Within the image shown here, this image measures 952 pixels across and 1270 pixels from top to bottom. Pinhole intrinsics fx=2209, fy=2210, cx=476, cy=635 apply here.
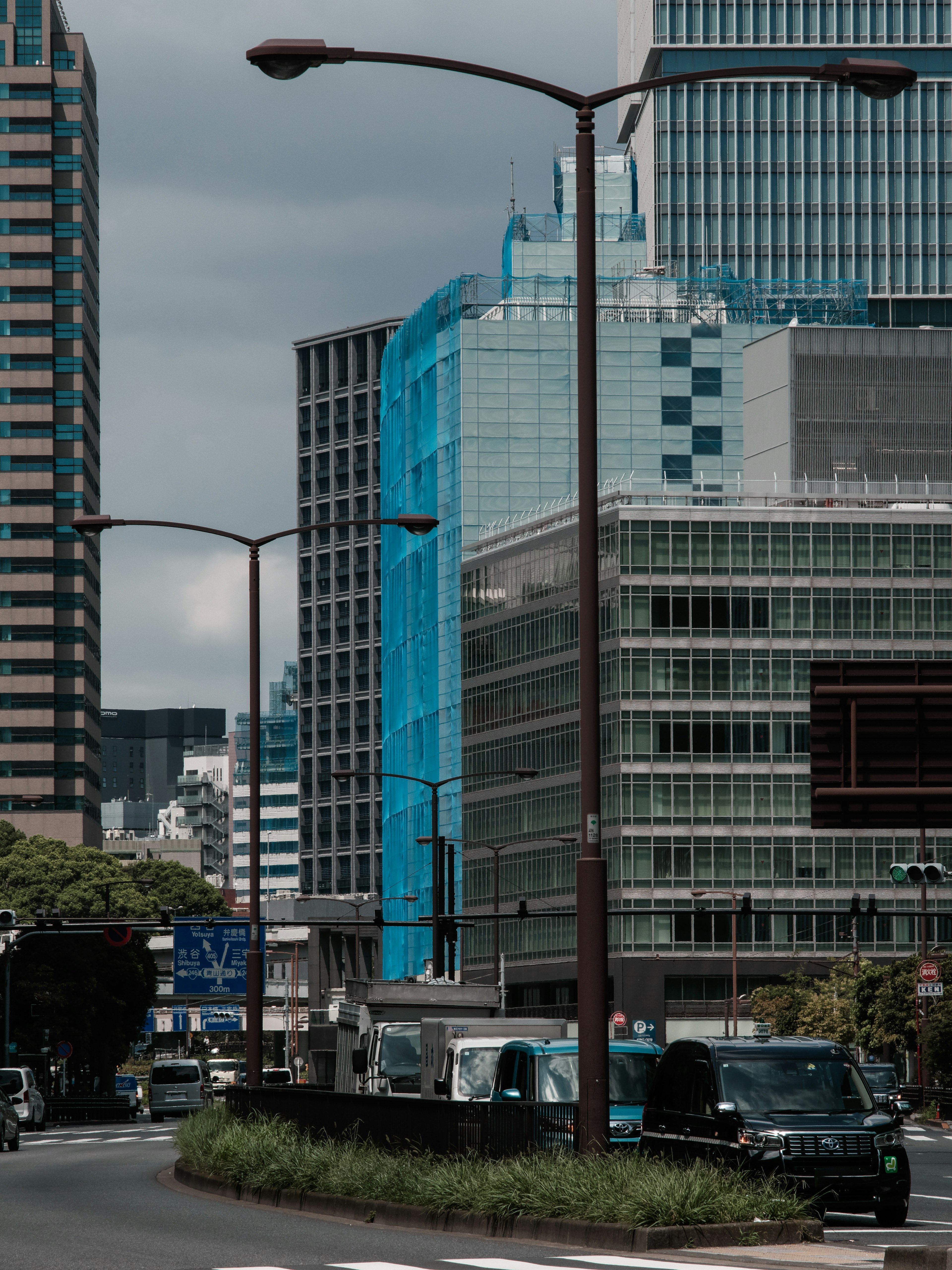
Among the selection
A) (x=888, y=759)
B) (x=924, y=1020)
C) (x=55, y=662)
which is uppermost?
(x=55, y=662)

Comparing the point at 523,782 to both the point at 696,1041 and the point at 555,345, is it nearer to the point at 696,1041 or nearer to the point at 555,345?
the point at 555,345

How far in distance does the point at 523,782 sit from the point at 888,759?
96.5m

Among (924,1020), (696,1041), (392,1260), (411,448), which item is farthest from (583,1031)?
(411,448)

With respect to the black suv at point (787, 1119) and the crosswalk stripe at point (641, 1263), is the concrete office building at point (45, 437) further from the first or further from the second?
the crosswalk stripe at point (641, 1263)

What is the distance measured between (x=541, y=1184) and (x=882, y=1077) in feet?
115

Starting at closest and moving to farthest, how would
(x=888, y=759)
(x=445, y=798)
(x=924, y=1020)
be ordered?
(x=888, y=759) → (x=924, y=1020) → (x=445, y=798)

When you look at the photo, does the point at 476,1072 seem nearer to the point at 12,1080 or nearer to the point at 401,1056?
the point at 401,1056

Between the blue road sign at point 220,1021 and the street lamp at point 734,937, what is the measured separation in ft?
75.6

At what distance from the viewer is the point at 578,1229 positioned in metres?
17.8

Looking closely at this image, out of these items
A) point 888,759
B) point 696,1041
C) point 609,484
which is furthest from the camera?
point 609,484

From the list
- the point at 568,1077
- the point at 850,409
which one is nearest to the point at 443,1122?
the point at 568,1077

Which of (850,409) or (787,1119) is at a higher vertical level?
(850,409)

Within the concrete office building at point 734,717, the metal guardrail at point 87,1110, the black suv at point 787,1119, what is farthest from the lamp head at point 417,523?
the concrete office building at point 734,717

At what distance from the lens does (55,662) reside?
161375 mm
